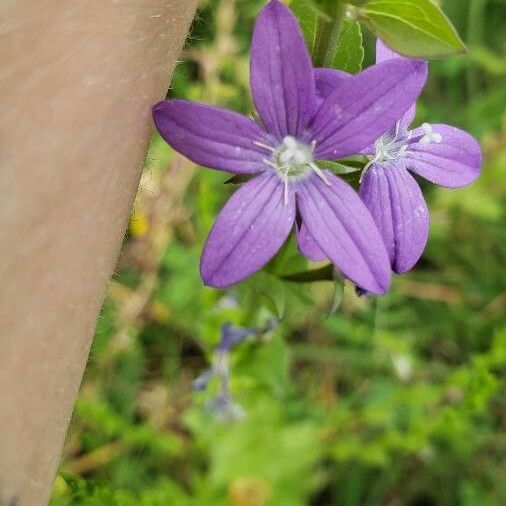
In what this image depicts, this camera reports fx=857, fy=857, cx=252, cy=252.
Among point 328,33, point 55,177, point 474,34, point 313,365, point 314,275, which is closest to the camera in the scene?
point 55,177

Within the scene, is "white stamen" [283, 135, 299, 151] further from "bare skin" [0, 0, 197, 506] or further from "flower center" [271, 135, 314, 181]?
"bare skin" [0, 0, 197, 506]

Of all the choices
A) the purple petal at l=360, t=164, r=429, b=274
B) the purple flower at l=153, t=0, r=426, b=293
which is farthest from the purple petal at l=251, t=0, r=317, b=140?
the purple petal at l=360, t=164, r=429, b=274

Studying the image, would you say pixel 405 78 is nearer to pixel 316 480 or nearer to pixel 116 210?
pixel 116 210

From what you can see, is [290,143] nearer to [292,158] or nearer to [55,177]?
[292,158]

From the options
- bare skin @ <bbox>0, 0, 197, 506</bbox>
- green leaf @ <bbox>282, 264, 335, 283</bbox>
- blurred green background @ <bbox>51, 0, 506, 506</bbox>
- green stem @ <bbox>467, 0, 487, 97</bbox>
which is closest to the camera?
bare skin @ <bbox>0, 0, 197, 506</bbox>

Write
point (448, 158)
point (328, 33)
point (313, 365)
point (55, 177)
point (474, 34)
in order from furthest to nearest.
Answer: point (474, 34) < point (313, 365) < point (448, 158) < point (328, 33) < point (55, 177)

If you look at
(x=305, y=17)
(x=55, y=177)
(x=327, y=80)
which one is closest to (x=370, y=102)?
(x=327, y=80)

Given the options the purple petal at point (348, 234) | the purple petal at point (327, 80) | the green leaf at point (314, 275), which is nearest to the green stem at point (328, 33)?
the purple petal at point (327, 80)
